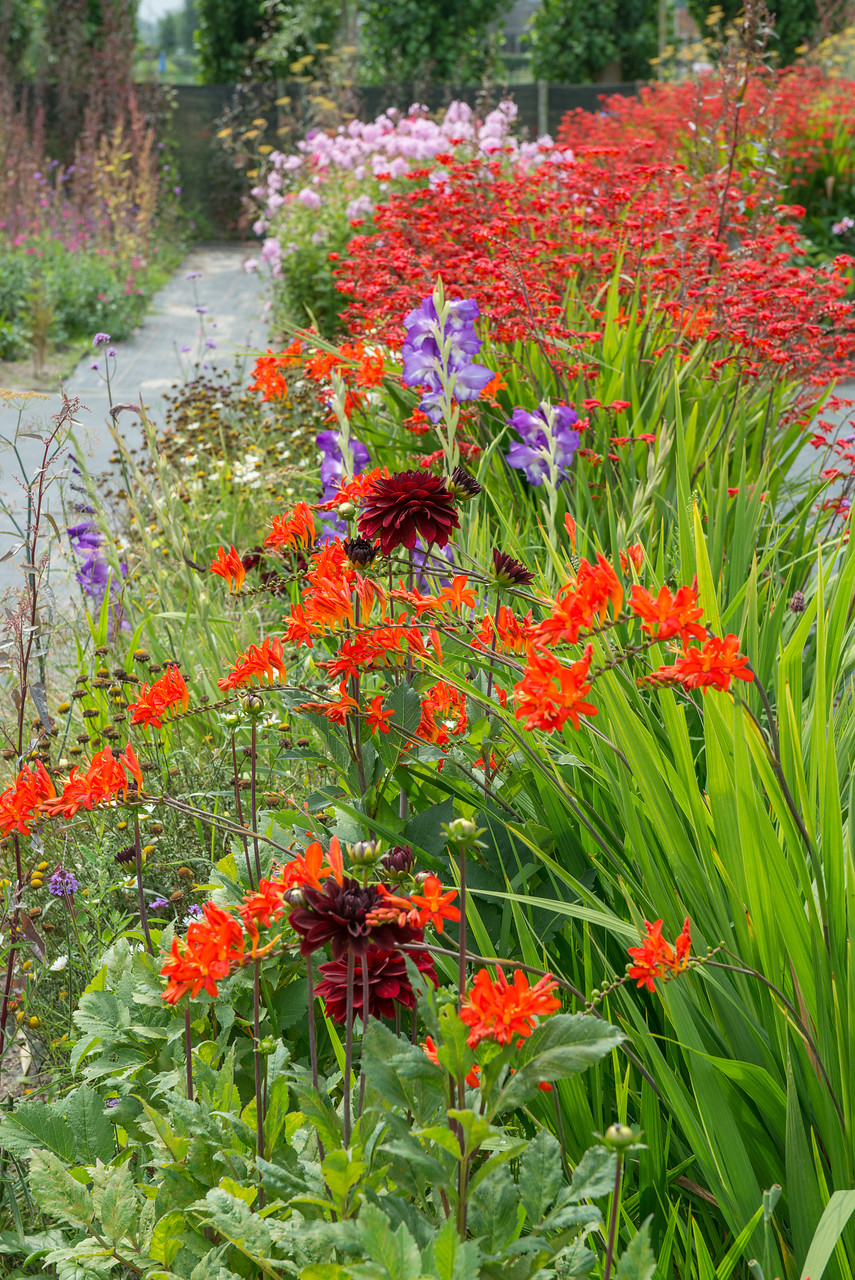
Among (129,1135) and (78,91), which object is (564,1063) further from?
(78,91)

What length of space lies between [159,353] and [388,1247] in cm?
715

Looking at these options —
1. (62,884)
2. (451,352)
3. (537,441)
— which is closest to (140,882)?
(62,884)

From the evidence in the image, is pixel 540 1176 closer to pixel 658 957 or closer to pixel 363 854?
pixel 658 957

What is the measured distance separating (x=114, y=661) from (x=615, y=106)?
31.8ft

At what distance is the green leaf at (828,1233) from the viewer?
2.64 feet

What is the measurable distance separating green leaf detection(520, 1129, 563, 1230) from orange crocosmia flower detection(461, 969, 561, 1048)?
154mm

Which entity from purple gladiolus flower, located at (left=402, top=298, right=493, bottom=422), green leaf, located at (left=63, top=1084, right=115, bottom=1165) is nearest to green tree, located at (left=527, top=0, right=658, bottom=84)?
purple gladiolus flower, located at (left=402, top=298, right=493, bottom=422)

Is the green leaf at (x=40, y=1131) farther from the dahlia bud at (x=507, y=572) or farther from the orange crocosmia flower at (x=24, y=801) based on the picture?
the dahlia bud at (x=507, y=572)

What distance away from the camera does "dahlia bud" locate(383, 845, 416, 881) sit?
894mm

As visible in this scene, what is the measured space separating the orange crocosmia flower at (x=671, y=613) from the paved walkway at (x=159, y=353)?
3140 mm

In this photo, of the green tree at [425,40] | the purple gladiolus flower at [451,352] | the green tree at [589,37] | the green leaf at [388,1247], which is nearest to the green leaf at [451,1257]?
the green leaf at [388,1247]

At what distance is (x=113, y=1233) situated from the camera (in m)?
1.05

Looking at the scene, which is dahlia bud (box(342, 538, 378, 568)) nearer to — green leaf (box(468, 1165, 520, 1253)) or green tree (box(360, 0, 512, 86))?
green leaf (box(468, 1165, 520, 1253))

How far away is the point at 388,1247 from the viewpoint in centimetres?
73
